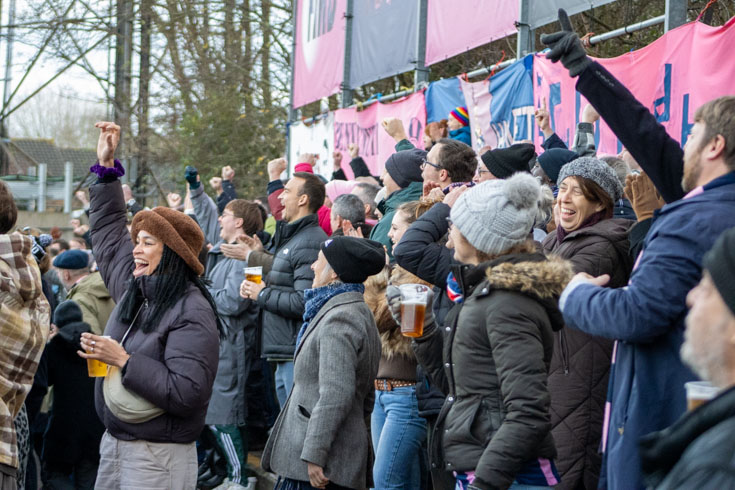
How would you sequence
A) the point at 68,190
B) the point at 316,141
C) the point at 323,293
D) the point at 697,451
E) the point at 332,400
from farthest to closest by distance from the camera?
the point at 68,190, the point at 316,141, the point at 323,293, the point at 332,400, the point at 697,451

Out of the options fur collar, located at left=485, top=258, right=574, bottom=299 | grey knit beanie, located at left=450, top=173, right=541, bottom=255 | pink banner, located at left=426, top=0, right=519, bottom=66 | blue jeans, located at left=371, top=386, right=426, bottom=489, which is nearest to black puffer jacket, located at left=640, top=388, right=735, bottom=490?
fur collar, located at left=485, top=258, right=574, bottom=299

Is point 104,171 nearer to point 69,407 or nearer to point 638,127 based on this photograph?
point 69,407

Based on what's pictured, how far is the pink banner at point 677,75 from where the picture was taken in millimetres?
4949

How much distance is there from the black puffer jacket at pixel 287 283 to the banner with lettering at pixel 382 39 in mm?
3809

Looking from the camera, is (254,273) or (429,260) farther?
(254,273)

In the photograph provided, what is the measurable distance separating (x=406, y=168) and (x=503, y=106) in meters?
1.64

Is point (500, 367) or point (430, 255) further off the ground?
point (430, 255)

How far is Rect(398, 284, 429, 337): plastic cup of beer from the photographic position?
11.3 ft

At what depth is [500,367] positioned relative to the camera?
298 cm

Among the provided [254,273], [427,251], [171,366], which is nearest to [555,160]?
[427,251]

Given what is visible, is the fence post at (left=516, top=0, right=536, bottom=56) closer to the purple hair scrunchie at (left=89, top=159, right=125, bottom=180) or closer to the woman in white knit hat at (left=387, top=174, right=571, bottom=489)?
the purple hair scrunchie at (left=89, top=159, right=125, bottom=180)

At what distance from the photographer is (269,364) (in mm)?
7309

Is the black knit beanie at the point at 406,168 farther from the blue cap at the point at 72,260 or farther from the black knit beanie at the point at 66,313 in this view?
the blue cap at the point at 72,260

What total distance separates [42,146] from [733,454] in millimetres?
42491
